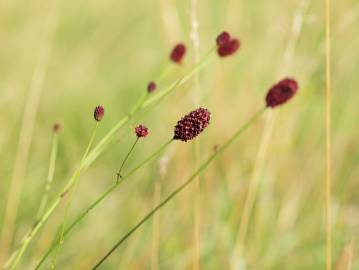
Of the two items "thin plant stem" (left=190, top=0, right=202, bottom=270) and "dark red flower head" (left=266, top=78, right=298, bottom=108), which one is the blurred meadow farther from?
"dark red flower head" (left=266, top=78, right=298, bottom=108)

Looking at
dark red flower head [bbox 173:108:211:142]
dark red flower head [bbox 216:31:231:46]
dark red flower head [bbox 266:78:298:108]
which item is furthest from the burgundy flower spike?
dark red flower head [bbox 173:108:211:142]

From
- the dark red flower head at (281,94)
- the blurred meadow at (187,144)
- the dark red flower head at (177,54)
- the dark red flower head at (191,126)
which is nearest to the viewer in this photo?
the dark red flower head at (191,126)

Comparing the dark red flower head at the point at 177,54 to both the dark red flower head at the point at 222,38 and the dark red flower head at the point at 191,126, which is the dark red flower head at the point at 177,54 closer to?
the dark red flower head at the point at 222,38

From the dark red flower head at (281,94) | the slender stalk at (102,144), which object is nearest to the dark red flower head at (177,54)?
the slender stalk at (102,144)

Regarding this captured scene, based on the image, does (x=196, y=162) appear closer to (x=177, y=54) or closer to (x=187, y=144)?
(x=177, y=54)

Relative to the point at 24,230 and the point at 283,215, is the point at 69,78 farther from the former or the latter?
the point at 283,215

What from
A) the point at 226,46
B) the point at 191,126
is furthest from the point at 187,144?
the point at 191,126

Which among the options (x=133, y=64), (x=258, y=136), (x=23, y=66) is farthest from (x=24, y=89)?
(x=258, y=136)
